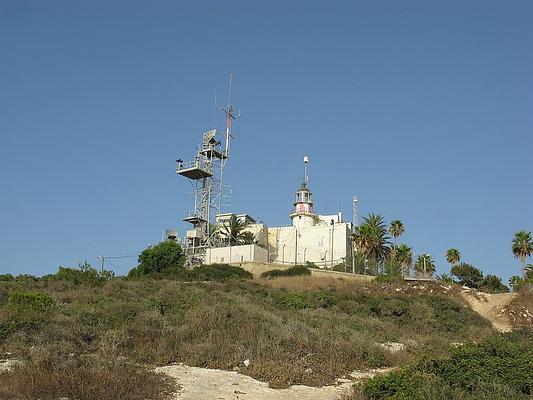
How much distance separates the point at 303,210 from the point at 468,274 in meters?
24.3

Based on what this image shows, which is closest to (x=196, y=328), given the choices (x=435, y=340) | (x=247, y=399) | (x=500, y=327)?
(x=247, y=399)

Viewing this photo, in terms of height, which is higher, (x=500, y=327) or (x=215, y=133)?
(x=215, y=133)

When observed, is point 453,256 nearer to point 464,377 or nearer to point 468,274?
point 468,274

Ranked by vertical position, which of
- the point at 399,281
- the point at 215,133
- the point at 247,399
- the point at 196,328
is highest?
the point at 215,133

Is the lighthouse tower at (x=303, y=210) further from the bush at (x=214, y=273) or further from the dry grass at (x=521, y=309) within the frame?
the dry grass at (x=521, y=309)

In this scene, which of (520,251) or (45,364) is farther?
(520,251)

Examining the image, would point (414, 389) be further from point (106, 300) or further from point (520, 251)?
point (520, 251)

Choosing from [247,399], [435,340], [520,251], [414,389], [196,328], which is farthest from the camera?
[520,251]

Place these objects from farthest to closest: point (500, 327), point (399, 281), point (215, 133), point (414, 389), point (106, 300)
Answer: point (215, 133) < point (399, 281) < point (500, 327) < point (106, 300) < point (414, 389)

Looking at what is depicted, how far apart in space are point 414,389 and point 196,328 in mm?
8475

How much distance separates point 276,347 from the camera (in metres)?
15.8

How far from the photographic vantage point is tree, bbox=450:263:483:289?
70.9 metres

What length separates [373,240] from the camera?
72188mm

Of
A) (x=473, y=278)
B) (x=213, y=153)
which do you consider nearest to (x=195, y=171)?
(x=213, y=153)
